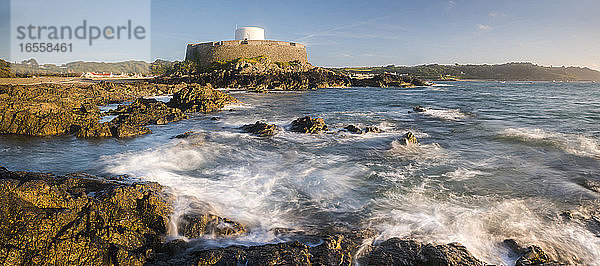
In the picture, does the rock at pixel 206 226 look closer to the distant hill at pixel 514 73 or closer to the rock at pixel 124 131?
the rock at pixel 124 131

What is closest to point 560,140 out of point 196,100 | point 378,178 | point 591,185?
point 591,185

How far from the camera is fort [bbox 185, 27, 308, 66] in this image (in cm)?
6612

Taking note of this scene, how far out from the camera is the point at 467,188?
7238mm

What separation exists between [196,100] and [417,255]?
20.9 metres

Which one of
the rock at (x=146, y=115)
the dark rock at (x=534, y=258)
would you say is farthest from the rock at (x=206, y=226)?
the rock at (x=146, y=115)

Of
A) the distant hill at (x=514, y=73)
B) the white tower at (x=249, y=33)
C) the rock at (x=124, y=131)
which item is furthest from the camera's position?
the distant hill at (x=514, y=73)

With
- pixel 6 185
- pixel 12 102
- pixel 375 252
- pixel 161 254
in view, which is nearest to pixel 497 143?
pixel 375 252

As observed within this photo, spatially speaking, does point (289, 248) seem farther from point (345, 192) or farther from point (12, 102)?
point (12, 102)

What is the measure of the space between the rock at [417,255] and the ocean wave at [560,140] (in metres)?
9.14

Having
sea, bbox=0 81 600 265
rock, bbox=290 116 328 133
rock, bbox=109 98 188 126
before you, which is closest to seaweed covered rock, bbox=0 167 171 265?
sea, bbox=0 81 600 265

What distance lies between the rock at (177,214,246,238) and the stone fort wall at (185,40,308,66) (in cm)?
6459

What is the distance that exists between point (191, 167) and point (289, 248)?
564 cm

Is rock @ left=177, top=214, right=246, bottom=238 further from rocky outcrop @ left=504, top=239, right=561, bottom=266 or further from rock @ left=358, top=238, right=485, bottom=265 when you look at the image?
rocky outcrop @ left=504, top=239, right=561, bottom=266

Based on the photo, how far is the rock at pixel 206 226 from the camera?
5027mm
